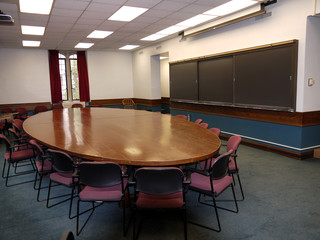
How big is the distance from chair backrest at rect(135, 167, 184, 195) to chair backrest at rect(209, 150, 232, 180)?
0.36m

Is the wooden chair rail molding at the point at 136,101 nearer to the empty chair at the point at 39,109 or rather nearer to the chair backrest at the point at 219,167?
the empty chair at the point at 39,109

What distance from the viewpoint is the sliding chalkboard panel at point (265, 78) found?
4.55m

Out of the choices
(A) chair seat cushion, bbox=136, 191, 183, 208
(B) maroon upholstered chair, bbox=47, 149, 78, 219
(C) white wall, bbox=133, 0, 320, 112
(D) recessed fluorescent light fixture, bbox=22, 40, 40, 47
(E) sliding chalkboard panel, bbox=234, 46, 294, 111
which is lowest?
(A) chair seat cushion, bbox=136, 191, 183, 208

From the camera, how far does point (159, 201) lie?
2160mm

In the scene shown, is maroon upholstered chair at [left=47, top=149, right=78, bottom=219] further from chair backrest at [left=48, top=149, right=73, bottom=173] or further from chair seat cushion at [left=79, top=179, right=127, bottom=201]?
chair seat cushion at [left=79, top=179, right=127, bottom=201]

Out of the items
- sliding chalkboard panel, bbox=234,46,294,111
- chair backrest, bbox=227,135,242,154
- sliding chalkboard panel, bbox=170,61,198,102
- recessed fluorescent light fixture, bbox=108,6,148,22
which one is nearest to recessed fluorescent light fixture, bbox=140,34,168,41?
sliding chalkboard panel, bbox=170,61,198,102

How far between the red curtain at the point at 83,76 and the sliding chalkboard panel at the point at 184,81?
401cm

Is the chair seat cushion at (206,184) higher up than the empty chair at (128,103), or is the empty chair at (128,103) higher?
the empty chair at (128,103)

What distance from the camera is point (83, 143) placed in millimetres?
2867

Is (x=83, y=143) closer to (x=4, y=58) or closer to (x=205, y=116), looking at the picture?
(x=205, y=116)

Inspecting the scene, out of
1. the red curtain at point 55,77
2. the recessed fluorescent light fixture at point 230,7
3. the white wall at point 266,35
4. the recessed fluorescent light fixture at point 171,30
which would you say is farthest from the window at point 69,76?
the recessed fluorescent light fixture at point 230,7

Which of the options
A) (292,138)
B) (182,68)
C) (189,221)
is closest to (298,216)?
(189,221)

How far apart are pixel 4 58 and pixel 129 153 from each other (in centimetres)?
877

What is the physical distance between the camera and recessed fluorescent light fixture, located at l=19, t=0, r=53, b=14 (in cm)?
441
